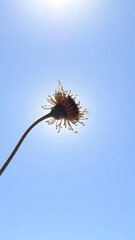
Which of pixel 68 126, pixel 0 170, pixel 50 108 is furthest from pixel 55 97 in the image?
pixel 0 170

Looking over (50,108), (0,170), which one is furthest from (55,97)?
(0,170)

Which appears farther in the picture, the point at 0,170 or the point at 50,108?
the point at 50,108

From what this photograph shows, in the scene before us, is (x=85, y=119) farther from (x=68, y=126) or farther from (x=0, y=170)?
(x=0, y=170)

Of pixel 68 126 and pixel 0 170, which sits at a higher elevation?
pixel 68 126

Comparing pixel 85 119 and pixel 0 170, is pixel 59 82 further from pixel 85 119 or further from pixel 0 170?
pixel 0 170

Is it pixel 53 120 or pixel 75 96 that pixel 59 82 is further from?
pixel 53 120

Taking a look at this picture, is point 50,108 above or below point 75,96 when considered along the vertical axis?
below

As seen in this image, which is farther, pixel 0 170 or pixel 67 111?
pixel 67 111

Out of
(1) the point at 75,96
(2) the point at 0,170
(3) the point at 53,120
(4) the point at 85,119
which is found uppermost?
(1) the point at 75,96
